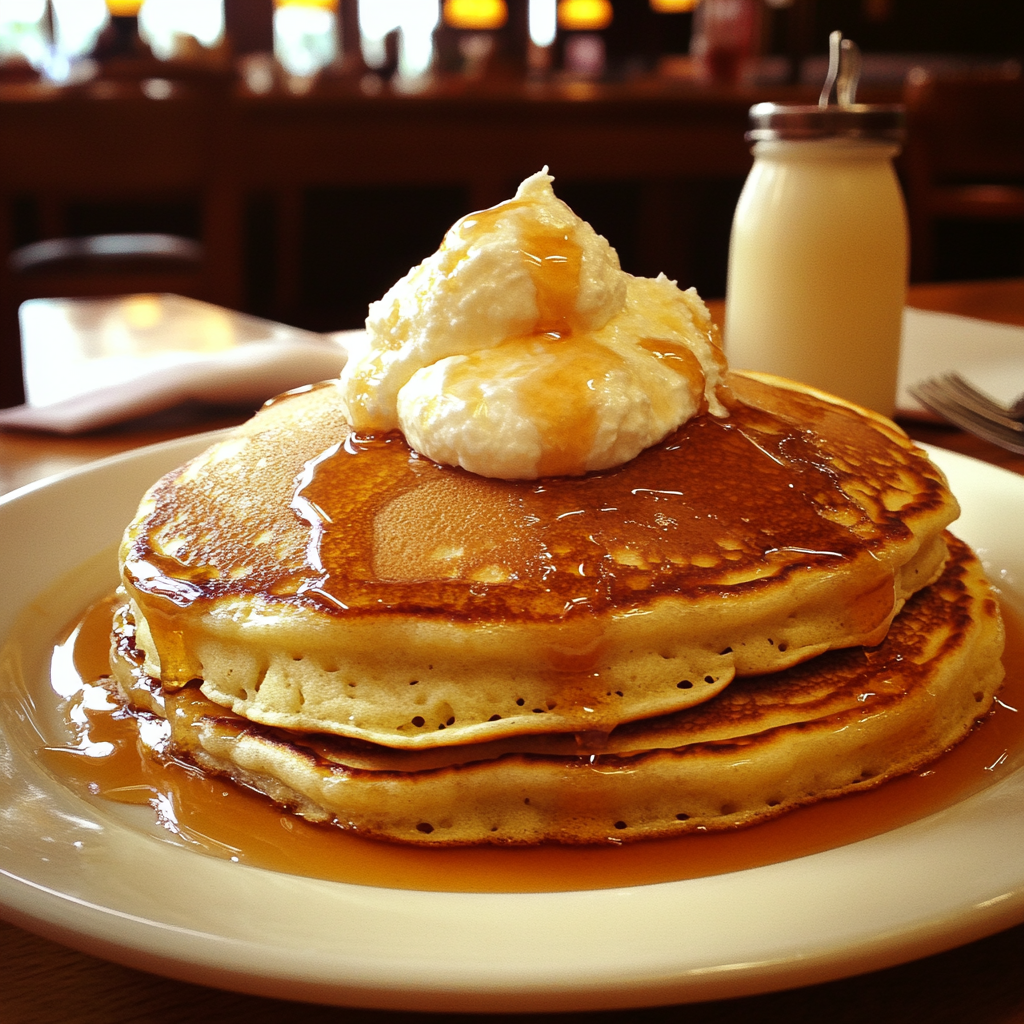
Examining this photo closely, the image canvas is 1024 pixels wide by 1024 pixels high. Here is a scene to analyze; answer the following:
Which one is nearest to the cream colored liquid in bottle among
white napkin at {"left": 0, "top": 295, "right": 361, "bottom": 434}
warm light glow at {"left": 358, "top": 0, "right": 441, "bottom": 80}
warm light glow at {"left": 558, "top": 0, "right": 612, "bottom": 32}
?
white napkin at {"left": 0, "top": 295, "right": 361, "bottom": 434}

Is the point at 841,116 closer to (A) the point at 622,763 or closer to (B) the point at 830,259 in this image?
(B) the point at 830,259

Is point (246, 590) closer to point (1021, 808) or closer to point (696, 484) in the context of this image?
point (696, 484)

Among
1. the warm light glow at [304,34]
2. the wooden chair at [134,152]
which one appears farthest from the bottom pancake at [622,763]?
the warm light glow at [304,34]

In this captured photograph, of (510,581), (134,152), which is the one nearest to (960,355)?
(510,581)

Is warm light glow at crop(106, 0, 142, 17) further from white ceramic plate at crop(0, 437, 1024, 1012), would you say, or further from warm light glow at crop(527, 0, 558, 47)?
white ceramic plate at crop(0, 437, 1024, 1012)

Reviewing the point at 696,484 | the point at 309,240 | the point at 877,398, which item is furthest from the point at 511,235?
the point at 309,240

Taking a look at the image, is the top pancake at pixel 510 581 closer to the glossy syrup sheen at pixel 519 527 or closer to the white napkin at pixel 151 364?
the glossy syrup sheen at pixel 519 527
